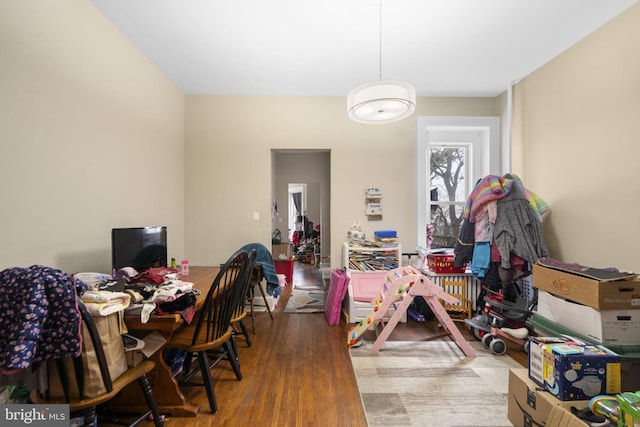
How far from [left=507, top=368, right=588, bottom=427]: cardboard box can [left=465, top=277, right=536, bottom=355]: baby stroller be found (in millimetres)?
1009

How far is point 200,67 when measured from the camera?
9.96 ft

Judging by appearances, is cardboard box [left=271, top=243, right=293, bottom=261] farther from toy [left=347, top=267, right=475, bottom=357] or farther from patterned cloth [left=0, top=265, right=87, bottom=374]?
patterned cloth [left=0, top=265, right=87, bottom=374]

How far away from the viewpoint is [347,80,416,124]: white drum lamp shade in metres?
1.94

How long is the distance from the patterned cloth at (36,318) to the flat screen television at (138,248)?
0.90 meters

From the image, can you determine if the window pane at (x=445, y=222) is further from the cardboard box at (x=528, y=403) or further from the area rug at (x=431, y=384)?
the cardboard box at (x=528, y=403)

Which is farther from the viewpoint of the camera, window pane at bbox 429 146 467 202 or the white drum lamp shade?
window pane at bbox 429 146 467 202

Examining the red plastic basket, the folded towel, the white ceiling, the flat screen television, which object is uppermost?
the white ceiling

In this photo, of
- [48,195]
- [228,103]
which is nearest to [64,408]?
[48,195]

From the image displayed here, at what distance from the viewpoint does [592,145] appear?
7.98 ft

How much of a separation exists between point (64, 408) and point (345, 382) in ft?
4.96

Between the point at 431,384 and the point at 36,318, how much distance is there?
215 centimetres

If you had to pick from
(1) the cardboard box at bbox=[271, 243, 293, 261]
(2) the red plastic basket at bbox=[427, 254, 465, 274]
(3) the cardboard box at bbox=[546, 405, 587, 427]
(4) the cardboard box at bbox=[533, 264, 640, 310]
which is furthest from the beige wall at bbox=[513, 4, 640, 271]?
(1) the cardboard box at bbox=[271, 243, 293, 261]

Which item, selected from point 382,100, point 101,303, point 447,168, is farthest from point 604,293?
point 101,303

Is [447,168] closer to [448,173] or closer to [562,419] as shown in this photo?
[448,173]
